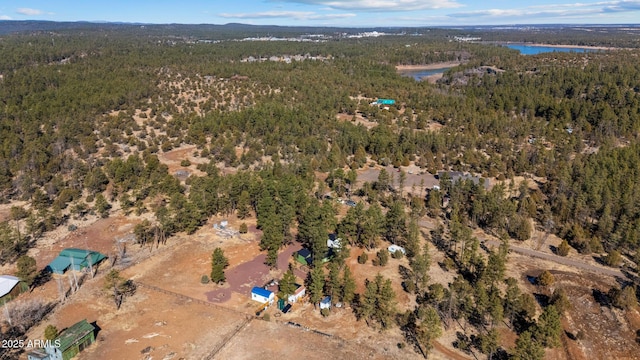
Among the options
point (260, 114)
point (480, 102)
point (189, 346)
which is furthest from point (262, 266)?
point (480, 102)

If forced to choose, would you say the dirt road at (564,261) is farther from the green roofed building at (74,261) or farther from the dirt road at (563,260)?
the green roofed building at (74,261)

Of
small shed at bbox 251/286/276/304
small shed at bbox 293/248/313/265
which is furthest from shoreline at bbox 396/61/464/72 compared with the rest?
small shed at bbox 251/286/276/304

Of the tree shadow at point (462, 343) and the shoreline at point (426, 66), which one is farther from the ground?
the shoreline at point (426, 66)

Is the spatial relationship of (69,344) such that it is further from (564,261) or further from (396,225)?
(564,261)

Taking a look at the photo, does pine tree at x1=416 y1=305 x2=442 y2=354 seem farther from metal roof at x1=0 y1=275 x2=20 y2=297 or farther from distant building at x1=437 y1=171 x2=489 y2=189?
distant building at x1=437 y1=171 x2=489 y2=189

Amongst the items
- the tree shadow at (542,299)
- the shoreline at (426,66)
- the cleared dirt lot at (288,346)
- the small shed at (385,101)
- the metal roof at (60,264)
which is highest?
the shoreline at (426,66)

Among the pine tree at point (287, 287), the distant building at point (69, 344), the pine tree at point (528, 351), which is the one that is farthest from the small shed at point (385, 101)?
the distant building at point (69, 344)
